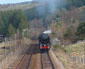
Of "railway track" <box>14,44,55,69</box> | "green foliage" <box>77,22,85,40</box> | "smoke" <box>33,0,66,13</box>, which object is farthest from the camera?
"smoke" <box>33,0,66,13</box>

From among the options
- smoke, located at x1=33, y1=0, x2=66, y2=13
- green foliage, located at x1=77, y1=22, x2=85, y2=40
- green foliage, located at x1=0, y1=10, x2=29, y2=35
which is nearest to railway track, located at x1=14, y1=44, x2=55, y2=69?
green foliage, located at x1=77, y1=22, x2=85, y2=40

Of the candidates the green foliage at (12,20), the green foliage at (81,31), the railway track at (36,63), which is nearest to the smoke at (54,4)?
the green foliage at (12,20)

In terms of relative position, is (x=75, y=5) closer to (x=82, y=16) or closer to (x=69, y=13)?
(x=69, y=13)

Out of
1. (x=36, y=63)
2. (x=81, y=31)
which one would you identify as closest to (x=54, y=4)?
(x=81, y=31)

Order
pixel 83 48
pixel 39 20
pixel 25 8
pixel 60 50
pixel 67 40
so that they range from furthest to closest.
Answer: pixel 25 8 < pixel 39 20 < pixel 67 40 < pixel 60 50 < pixel 83 48

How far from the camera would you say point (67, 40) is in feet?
226

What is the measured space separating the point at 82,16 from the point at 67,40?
83.2 feet

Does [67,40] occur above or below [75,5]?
below

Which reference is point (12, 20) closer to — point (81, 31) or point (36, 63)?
point (81, 31)

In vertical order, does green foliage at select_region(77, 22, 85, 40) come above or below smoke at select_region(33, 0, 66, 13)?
below

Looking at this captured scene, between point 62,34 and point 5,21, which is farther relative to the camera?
point 5,21

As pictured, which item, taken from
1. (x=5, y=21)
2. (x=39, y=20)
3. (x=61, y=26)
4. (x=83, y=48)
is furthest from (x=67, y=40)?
(x=39, y=20)

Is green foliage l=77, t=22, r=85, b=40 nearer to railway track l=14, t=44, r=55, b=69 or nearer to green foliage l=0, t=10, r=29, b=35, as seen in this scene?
railway track l=14, t=44, r=55, b=69

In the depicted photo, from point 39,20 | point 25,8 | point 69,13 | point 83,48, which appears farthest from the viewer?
point 25,8
